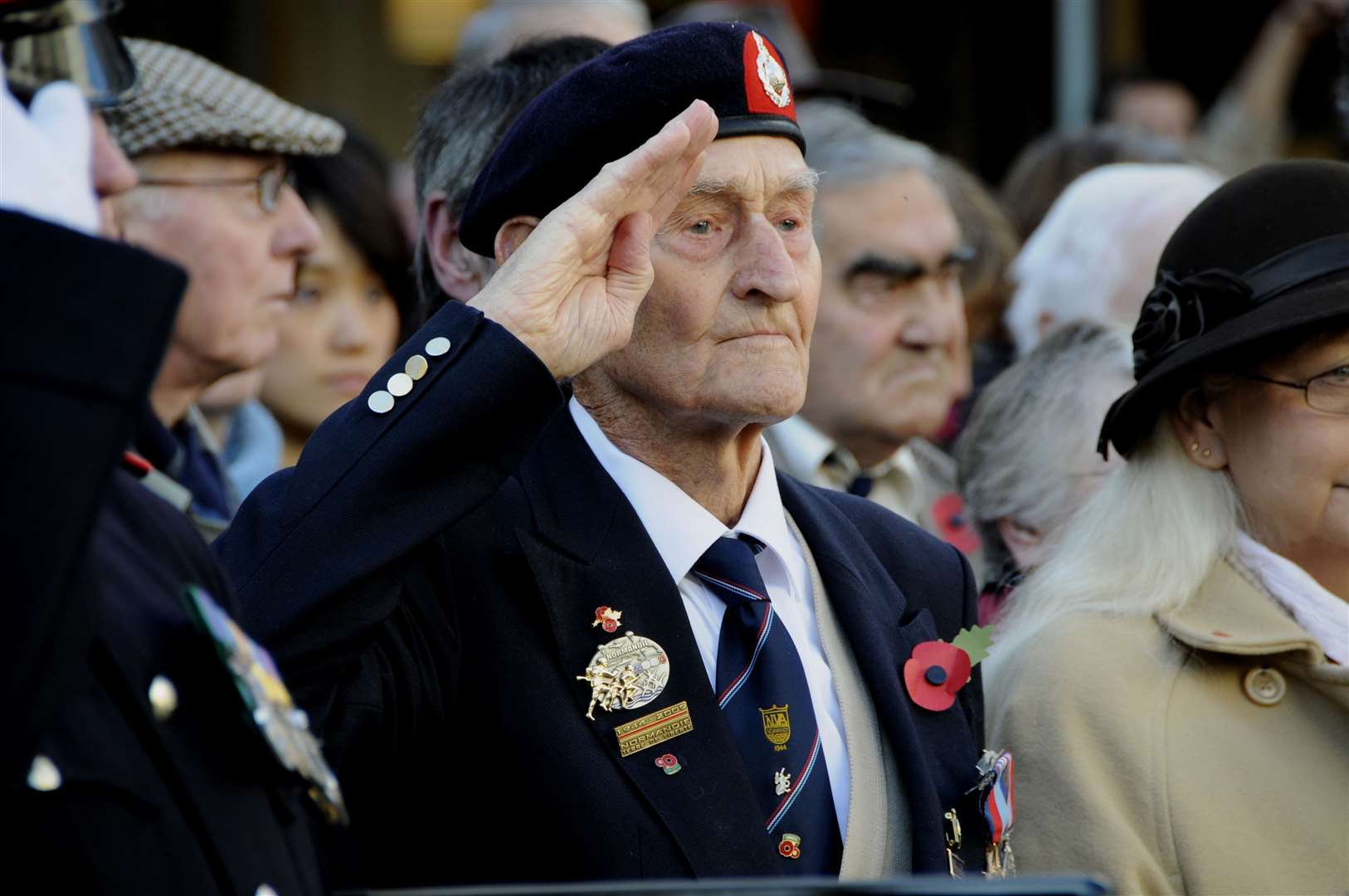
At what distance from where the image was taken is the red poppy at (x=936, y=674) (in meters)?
2.89

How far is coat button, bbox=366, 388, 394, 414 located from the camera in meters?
2.44

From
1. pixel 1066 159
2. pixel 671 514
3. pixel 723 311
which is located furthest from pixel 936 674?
pixel 1066 159

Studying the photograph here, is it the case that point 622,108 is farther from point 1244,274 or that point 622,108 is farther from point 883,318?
point 883,318

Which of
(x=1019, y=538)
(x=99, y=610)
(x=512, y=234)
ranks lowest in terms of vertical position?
(x=1019, y=538)

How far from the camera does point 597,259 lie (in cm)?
268

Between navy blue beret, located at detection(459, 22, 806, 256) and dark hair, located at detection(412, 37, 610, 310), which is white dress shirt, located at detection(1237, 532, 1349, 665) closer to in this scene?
navy blue beret, located at detection(459, 22, 806, 256)

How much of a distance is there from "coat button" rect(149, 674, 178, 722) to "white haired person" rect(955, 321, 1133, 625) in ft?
8.27

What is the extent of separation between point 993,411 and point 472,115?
4.85ft

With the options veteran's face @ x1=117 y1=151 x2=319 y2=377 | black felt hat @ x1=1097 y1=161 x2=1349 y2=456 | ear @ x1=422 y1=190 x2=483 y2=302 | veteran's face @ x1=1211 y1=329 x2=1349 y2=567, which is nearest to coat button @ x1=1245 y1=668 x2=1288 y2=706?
veteran's face @ x1=1211 y1=329 x2=1349 y2=567

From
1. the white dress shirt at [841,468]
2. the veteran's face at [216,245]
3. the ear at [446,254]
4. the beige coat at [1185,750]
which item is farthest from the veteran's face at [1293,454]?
the veteran's face at [216,245]

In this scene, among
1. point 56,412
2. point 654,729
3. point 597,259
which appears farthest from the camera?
point 597,259

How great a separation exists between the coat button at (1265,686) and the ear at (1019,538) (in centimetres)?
95

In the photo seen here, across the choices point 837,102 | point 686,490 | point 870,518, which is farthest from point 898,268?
point 686,490

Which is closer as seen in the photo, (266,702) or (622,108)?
(266,702)
